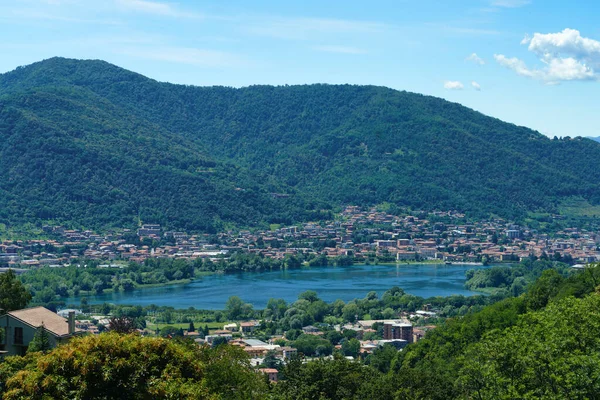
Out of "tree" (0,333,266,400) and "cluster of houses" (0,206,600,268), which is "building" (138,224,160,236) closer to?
"cluster of houses" (0,206,600,268)

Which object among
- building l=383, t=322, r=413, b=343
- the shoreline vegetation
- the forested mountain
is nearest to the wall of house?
building l=383, t=322, r=413, b=343

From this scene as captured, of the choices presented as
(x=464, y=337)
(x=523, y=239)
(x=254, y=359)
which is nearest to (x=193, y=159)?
(x=523, y=239)

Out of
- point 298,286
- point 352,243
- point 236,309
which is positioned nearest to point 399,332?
point 236,309

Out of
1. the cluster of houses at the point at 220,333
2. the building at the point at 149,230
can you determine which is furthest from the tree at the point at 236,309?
the building at the point at 149,230

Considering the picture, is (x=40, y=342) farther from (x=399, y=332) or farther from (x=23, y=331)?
(x=399, y=332)

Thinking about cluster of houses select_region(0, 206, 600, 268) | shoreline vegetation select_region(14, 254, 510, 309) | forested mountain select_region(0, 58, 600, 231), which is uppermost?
forested mountain select_region(0, 58, 600, 231)

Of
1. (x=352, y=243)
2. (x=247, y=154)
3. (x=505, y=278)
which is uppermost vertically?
(x=247, y=154)
